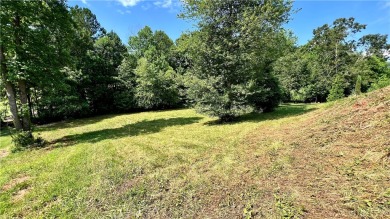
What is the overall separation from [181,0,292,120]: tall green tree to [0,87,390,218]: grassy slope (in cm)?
363

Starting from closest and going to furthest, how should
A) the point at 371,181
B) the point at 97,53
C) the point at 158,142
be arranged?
the point at 371,181, the point at 158,142, the point at 97,53

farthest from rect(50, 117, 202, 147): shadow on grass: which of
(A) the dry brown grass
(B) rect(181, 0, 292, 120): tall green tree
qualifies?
(A) the dry brown grass

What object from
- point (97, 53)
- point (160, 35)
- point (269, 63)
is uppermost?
point (160, 35)

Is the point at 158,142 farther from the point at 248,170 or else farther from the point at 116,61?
the point at 116,61

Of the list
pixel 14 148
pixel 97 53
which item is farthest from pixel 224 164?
pixel 97 53

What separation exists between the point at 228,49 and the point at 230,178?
7430 mm

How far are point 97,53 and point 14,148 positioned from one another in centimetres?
1577

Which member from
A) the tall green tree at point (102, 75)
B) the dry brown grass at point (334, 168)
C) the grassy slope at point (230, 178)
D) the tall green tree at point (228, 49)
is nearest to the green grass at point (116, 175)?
the grassy slope at point (230, 178)

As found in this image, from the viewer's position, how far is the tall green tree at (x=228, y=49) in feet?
32.1

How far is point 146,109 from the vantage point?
22.1m

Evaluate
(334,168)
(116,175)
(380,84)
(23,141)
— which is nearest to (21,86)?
(23,141)

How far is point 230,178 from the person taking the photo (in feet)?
13.4

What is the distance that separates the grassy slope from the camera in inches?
120

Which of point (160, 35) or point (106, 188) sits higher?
point (160, 35)
